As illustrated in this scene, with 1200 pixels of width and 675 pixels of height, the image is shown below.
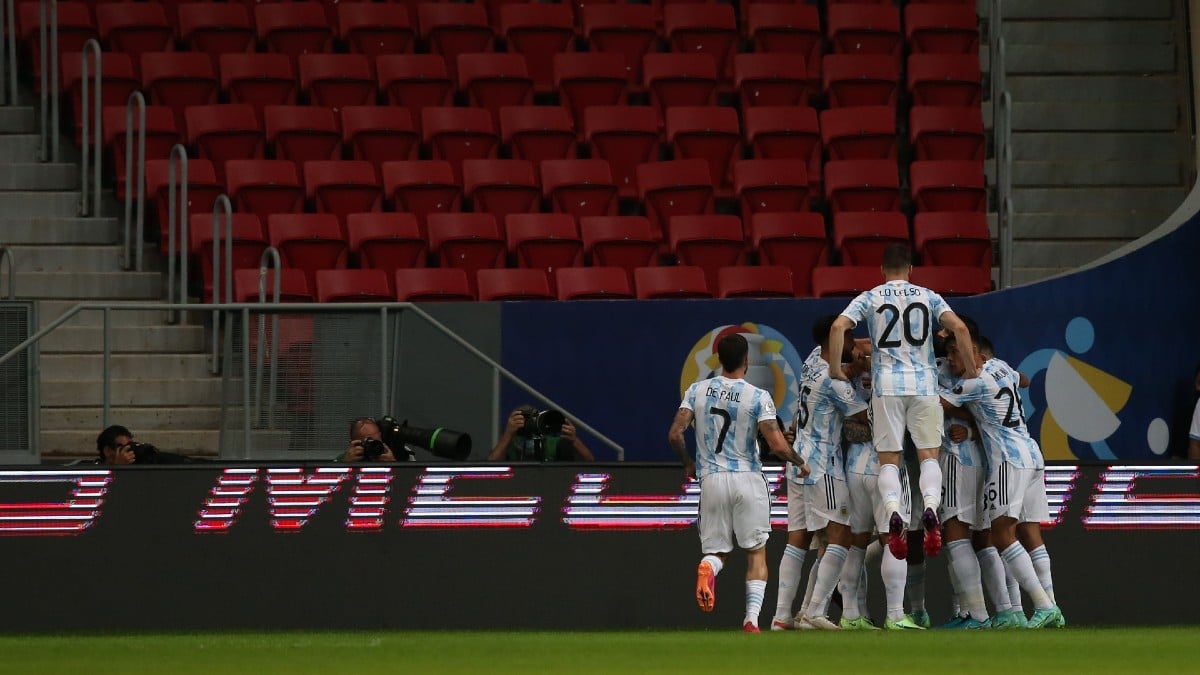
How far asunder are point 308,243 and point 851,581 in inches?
245

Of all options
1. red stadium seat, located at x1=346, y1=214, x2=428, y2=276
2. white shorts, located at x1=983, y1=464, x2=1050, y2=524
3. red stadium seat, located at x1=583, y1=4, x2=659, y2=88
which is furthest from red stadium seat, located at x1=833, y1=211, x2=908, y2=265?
white shorts, located at x1=983, y1=464, x2=1050, y2=524

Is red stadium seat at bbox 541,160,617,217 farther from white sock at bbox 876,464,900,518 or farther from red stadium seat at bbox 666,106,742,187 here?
white sock at bbox 876,464,900,518

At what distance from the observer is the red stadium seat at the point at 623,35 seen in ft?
58.1

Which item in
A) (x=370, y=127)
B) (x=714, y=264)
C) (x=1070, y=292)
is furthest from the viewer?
(x=370, y=127)

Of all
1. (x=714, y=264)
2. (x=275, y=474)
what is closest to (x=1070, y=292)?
(x=714, y=264)

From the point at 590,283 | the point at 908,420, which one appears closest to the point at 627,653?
the point at 908,420

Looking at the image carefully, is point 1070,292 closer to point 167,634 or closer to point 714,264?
point 714,264

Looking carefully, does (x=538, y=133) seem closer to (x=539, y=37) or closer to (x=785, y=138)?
(x=539, y=37)

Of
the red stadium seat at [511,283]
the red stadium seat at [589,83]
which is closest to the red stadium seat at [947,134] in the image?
the red stadium seat at [589,83]

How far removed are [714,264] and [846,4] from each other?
3.78 meters

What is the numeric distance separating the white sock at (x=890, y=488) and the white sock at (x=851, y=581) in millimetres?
741

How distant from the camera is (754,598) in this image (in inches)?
393

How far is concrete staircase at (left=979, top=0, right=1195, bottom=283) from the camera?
16.7m

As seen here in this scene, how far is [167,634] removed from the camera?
11141 mm
